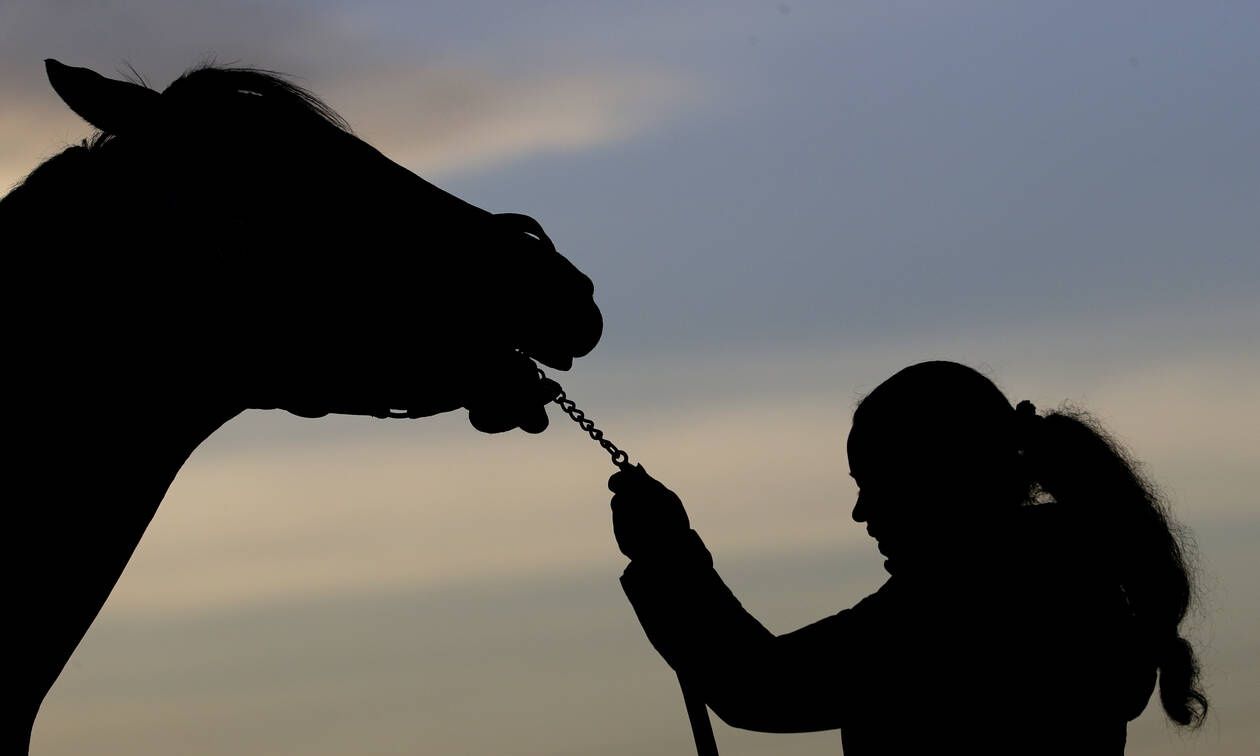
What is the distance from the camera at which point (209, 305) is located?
301cm

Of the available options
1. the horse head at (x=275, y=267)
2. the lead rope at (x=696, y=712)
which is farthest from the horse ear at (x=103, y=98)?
the lead rope at (x=696, y=712)

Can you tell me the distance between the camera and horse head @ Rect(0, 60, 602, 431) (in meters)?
2.88

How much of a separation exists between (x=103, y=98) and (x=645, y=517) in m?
1.55

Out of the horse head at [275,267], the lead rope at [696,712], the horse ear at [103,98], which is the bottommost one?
the lead rope at [696,712]

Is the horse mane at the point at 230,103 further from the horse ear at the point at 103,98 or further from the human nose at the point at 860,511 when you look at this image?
the human nose at the point at 860,511

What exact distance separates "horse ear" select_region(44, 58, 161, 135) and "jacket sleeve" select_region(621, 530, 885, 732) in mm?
1562

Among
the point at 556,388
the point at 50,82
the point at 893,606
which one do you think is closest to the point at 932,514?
the point at 893,606

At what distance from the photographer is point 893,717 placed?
2789mm

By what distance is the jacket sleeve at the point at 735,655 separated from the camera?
111 inches

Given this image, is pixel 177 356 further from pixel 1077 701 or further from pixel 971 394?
pixel 1077 701

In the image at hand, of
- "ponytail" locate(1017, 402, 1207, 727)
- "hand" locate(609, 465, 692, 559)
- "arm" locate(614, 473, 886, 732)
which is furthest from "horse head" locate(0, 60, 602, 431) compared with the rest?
"ponytail" locate(1017, 402, 1207, 727)

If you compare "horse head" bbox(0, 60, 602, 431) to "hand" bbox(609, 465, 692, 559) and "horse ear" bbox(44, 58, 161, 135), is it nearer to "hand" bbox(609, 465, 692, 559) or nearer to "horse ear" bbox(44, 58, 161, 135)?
"horse ear" bbox(44, 58, 161, 135)

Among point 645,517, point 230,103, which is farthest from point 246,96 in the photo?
point 645,517

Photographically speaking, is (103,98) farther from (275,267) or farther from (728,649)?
(728,649)
